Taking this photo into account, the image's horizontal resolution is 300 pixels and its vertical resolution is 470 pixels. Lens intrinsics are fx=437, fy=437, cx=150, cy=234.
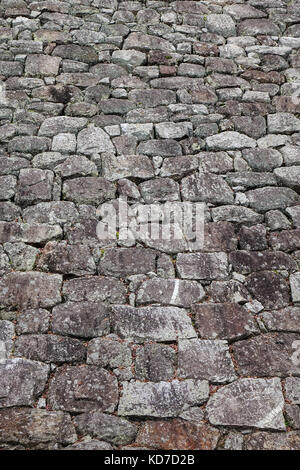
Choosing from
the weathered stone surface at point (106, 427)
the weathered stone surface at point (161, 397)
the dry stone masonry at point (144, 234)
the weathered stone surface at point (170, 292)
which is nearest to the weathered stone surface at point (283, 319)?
the dry stone masonry at point (144, 234)

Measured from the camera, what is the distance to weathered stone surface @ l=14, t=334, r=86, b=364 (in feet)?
9.07

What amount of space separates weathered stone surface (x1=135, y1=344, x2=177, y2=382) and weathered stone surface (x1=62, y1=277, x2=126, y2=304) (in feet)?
1.32

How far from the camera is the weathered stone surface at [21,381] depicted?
8.53 feet

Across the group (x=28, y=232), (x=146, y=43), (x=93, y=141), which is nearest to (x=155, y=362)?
(x=28, y=232)

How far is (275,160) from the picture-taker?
3.91 meters

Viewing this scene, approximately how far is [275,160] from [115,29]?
238cm

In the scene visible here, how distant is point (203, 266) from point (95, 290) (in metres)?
0.81

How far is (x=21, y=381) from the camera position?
2662 mm

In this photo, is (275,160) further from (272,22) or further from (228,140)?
(272,22)

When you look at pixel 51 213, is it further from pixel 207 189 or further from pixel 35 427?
pixel 35 427

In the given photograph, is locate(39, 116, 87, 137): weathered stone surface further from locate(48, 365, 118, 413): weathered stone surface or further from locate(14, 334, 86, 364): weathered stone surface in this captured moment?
locate(48, 365, 118, 413): weathered stone surface

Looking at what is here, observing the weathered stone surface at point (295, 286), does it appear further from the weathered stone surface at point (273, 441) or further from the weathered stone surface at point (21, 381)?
the weathered stone surface at point (21, 381)

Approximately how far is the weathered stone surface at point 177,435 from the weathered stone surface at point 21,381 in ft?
2.22

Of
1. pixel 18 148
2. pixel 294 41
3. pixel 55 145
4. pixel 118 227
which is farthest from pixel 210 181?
pixel 294 41
